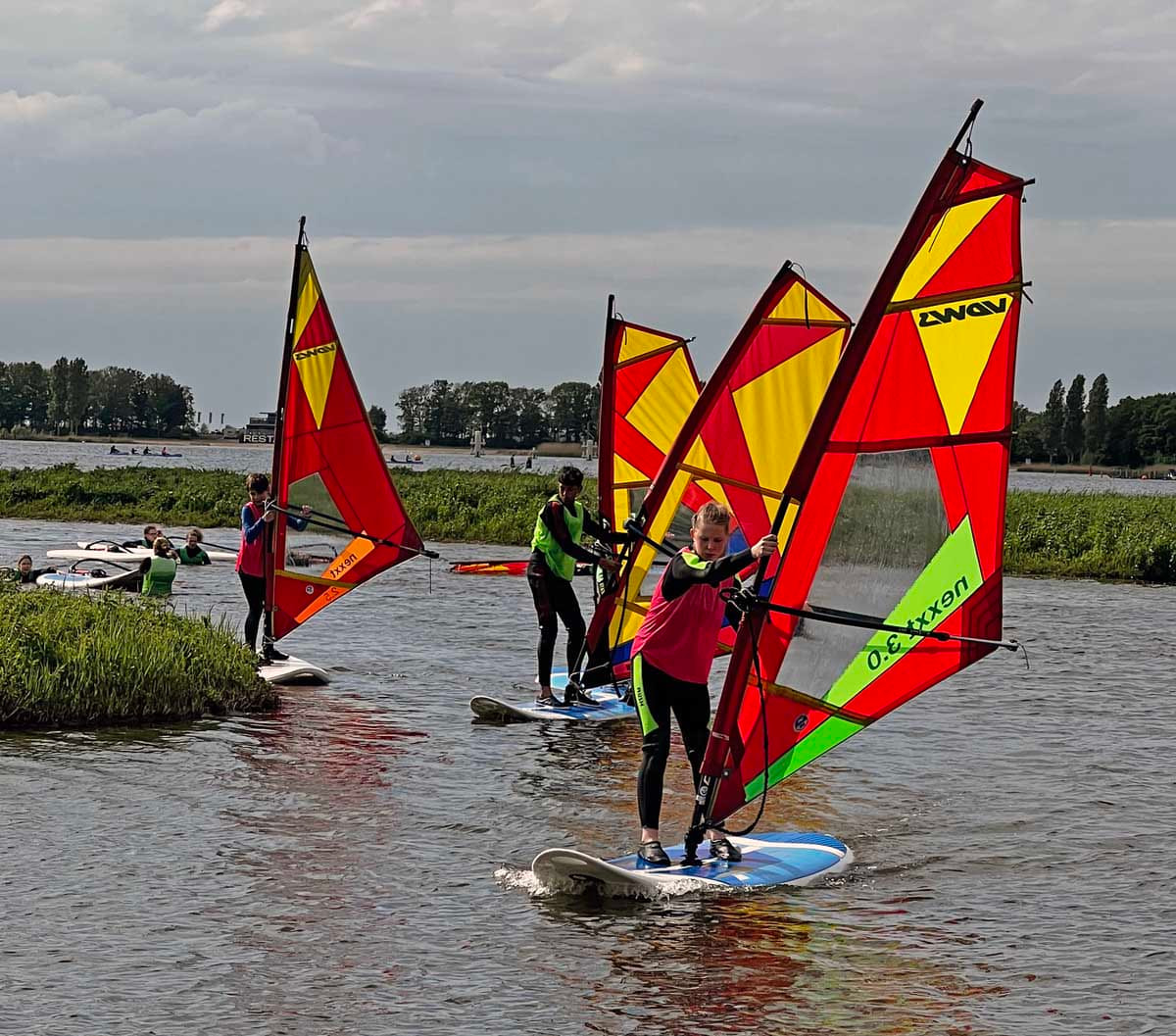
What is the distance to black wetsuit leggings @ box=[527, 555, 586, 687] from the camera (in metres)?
13.0

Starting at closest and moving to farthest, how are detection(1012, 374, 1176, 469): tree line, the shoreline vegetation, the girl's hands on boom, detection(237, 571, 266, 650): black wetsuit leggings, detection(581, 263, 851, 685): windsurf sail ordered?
1. the girl's hands on boom
2. detection(581, 263, 851, 685): windsurf sail
3. detection(237, 571, 266, 650): black wetsuit leggings
4. the shoreline vegetation
5. detection(1012, 374, 1176, 469): tree line

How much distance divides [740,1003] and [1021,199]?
409 centimetres

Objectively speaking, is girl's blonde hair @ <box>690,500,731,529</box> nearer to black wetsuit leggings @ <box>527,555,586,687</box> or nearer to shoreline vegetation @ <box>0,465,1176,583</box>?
black wetsuit leggings @ <box>527,555,586,687</box>

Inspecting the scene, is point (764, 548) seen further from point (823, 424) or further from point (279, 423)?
point (279, 423)

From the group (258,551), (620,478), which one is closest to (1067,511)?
(620,478)

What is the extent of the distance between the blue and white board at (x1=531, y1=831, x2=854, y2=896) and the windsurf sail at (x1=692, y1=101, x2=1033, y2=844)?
0.26 m

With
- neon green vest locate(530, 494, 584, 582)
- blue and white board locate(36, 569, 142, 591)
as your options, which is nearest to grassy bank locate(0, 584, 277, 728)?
neon green vest locate(530, 494, 584, 582)

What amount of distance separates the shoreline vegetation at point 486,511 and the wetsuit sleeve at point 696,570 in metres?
19.7

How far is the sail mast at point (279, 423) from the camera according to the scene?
1434 cm

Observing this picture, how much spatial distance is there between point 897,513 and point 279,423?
25.9ft

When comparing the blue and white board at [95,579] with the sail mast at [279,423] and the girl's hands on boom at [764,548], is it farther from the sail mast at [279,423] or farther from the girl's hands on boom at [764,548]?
the girl's hands on boom at [764,548]

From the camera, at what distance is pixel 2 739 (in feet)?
Result: 35.8

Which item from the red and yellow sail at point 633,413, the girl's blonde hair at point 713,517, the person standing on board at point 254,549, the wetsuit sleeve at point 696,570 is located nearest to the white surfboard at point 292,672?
the person standing on board at point 254,549

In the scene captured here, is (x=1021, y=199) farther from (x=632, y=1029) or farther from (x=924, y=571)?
(x=632, y=1029)
